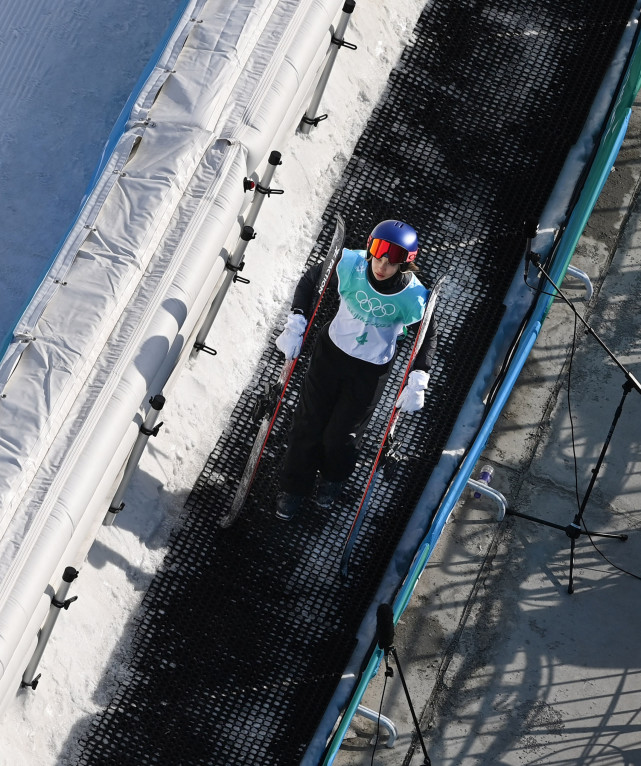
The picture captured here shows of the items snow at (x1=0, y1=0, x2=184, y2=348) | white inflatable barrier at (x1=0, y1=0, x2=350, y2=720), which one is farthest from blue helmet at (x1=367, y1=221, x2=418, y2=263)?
snow at (x1=0, y1=0, x2=184, y2=348)

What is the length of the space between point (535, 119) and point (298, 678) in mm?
3454

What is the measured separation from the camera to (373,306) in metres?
5.05

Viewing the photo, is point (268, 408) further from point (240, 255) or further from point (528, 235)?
point (528, 235)

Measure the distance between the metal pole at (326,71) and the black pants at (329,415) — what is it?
1646 mm

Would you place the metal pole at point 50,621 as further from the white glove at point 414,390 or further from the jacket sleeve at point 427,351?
the jacket sleeve at point 427,351

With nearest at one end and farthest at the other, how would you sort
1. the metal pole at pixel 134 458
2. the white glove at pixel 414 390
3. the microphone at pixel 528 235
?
the white glove at pixel 414 390
the metal pole at pixel 134 458
the microphone at pixel 528 235

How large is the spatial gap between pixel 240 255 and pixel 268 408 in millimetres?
771

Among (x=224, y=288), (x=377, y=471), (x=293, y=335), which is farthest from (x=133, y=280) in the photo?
(x=377, y=471)

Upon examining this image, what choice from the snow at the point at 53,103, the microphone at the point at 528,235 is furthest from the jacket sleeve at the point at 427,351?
the snow at the point at 53,103

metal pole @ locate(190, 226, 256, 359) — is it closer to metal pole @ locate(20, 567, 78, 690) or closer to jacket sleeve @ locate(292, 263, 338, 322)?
jacket sleeve @ locate(292, 263, 338, 322)

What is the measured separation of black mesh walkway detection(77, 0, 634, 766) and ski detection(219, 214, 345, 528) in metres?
0.14

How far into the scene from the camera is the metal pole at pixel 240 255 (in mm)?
5676

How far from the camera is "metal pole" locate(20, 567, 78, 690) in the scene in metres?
4.87

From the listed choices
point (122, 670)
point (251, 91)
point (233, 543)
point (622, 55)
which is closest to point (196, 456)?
point (233, 543)
